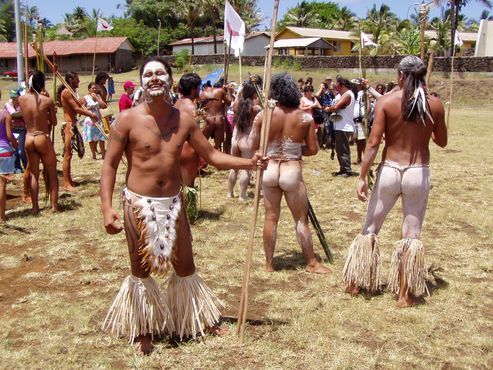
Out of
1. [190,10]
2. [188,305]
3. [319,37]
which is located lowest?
[188,305]

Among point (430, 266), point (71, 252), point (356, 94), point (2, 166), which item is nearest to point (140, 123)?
point (71, 252)

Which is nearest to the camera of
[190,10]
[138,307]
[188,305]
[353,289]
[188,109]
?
[138,307]

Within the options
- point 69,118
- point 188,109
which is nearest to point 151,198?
point 188,109

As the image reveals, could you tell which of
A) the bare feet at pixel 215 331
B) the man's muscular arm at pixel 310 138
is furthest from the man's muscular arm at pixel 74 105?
the bare feet at pixel 215 331

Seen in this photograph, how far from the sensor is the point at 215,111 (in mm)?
11039

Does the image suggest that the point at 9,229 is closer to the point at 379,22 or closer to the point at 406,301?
the point at 406,301

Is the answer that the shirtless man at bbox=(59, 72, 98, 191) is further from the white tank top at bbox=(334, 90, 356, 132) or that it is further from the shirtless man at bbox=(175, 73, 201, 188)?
the white tank top at bbox=(334, 90, 356, 132)

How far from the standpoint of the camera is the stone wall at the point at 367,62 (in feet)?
119

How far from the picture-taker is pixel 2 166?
23.8 feet

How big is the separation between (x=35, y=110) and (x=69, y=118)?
252cm

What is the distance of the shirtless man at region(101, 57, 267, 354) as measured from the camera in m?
3.90

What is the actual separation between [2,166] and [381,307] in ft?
16.8

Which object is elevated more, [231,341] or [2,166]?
[2,166]

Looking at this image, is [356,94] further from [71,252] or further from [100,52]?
[100,52]
